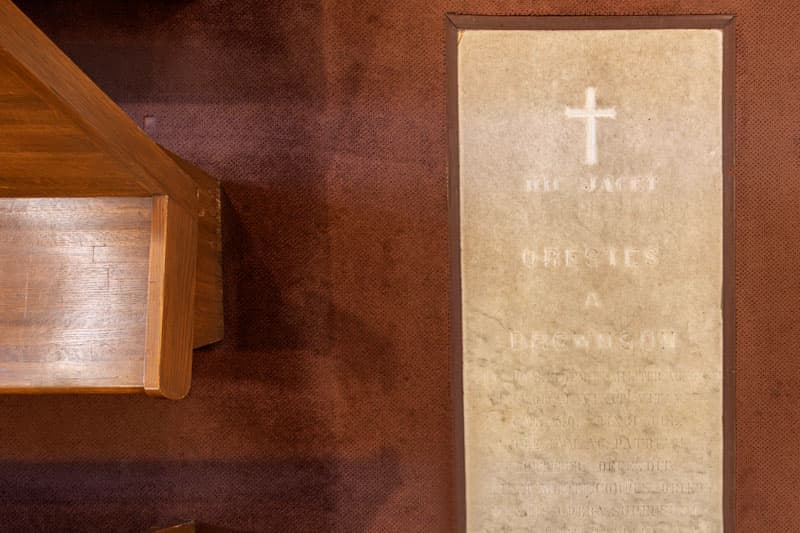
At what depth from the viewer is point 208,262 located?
147 cm

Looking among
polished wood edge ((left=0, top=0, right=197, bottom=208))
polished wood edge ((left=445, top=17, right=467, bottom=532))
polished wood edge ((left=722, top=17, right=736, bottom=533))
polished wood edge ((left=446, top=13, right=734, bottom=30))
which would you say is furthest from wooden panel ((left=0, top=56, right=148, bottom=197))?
polished wood edge ((left=722, top=17, right=736, bottom=533))

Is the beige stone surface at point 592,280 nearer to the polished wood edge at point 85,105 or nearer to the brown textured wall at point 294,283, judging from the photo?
the brown textured wall at point 294,283

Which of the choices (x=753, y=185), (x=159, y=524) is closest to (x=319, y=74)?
(x=753, y=185)

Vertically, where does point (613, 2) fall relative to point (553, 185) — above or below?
above

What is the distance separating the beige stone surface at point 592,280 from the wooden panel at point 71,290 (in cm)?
91

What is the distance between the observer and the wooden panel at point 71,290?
98 centimetres

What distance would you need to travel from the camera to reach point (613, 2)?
61.4 inches

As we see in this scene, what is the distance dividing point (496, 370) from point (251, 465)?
0.79 metres

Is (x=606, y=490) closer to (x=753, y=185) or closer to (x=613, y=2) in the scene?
(x=753, y=185)

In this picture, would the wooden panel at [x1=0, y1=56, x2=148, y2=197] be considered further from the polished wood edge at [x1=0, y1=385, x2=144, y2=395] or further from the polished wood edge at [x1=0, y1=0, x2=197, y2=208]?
the polished wood edge at [x1=0, y1=385, x2=144, y2=395]

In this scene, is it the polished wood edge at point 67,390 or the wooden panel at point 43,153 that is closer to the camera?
the wooden panel at point 43,153

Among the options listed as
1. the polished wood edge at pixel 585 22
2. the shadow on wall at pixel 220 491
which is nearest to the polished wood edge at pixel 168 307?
the shadow on wall at pixel 220 491

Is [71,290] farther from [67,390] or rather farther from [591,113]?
[591,113]

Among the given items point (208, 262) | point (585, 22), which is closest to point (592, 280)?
point (585, 22)
